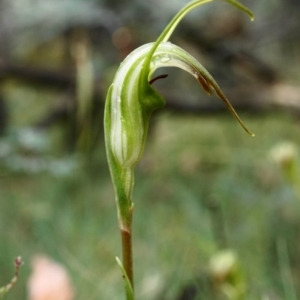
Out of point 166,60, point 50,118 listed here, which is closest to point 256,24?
point 50,118

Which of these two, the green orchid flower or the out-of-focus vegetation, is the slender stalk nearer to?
the green orchid flower

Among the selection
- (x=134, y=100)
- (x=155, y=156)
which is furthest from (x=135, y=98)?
(x=155, y=156)

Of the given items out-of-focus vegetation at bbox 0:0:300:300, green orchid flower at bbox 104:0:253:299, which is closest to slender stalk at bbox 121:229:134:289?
green orchid flower at bbox 104:0:253:299

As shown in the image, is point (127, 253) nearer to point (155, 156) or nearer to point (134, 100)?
point (134, 100)

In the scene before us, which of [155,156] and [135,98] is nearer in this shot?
[135,98]

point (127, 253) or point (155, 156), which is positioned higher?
point (127, 253)

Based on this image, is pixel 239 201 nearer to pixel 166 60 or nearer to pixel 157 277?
pixel 157 277
